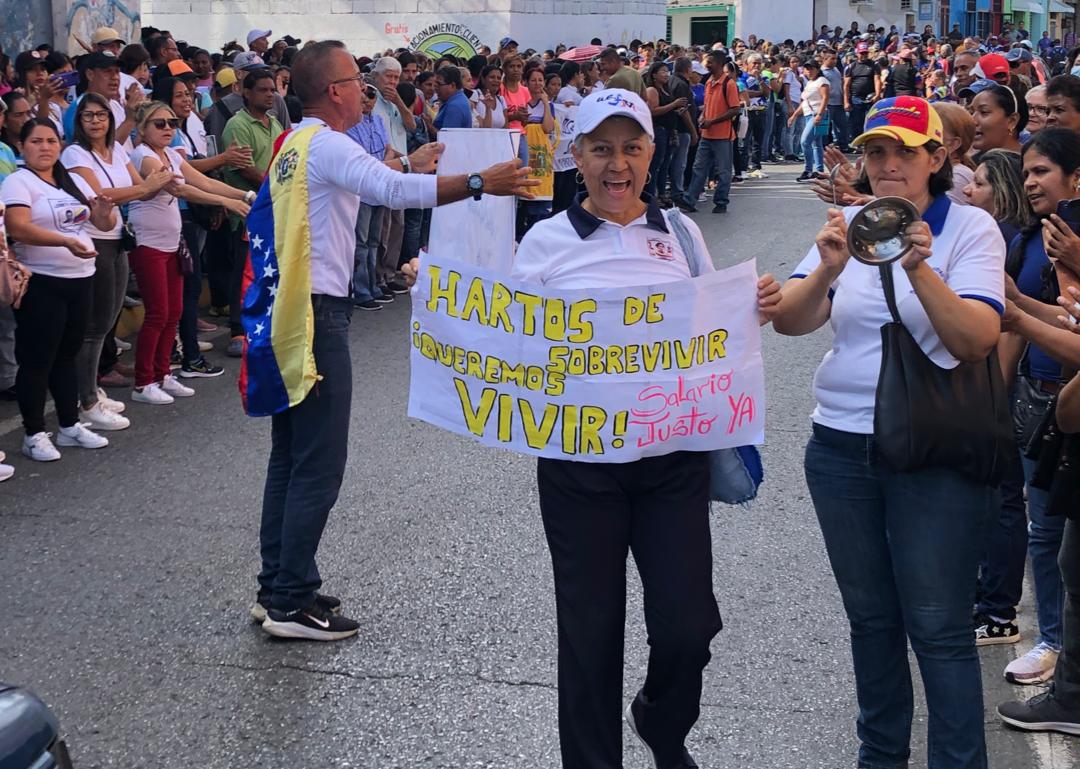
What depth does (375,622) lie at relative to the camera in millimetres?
5152

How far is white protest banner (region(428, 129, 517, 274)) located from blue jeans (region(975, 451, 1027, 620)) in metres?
2.08

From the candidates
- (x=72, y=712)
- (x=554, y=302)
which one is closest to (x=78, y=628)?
(x=72, y=712)

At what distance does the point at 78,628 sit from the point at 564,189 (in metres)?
10.8

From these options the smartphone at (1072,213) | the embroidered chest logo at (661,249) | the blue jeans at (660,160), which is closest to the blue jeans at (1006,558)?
the smartphone at (1072,213)

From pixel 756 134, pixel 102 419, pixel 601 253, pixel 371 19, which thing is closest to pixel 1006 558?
pixel 601 253

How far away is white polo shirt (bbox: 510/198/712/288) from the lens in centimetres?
362

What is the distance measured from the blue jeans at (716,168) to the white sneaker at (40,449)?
12.0 meters

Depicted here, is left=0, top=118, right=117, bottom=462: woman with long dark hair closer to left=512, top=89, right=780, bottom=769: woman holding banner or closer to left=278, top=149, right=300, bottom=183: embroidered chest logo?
left=278, top=149, right=300, bottom=183: embroidered chest logo

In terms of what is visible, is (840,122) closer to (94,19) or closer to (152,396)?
(94,19)

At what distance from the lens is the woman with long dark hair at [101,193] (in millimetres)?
7758

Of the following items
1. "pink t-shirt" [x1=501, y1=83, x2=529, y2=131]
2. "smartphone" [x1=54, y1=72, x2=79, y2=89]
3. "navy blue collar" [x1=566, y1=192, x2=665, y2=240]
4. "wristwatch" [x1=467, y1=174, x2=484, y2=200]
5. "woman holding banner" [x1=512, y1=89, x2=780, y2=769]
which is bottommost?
"woman holding banner" [x1=512, y1=89, x2=780, y2=769]

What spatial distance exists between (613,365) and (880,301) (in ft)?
2.35

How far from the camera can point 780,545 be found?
5.93 m

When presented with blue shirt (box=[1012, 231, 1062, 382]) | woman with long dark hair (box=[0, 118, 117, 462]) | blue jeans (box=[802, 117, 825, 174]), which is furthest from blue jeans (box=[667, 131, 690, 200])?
blue shirt (box=[1012, 231, 1062, 382])
